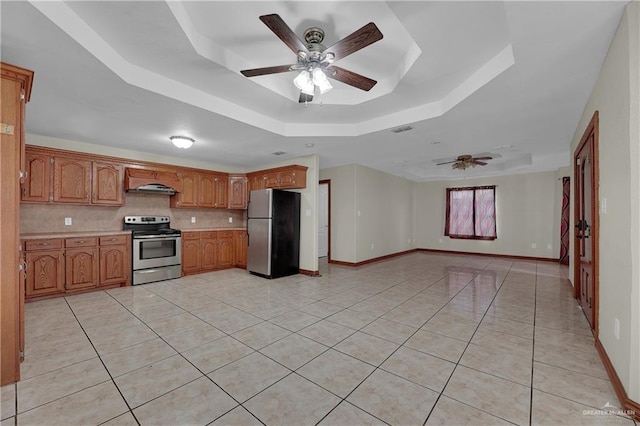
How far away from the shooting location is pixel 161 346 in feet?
7.73

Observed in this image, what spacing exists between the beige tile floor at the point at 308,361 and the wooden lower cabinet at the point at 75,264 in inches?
9.4

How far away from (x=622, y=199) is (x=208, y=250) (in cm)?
576

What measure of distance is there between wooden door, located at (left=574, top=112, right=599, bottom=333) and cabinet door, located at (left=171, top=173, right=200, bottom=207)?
5.94 m

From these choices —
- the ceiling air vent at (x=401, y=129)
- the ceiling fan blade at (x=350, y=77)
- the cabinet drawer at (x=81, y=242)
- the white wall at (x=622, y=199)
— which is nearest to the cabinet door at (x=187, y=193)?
the cabinet drawer at (x=81, y=242)

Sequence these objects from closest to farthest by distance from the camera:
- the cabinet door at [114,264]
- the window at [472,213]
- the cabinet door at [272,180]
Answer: the cabinet door at [114,264] → the cabinet door at [272,180] → the window at [472,213]

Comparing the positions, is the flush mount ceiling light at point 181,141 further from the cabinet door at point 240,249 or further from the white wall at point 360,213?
the white wall at point 360,213

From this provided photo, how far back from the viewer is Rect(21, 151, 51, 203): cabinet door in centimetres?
379

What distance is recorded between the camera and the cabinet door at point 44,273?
3.56 meters

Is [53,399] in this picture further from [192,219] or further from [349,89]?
[192,219]

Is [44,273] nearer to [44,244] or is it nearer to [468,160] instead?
[44,244]

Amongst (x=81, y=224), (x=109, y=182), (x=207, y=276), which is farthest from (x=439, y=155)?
(x=81, y=224)

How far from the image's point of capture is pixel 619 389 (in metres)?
1.68

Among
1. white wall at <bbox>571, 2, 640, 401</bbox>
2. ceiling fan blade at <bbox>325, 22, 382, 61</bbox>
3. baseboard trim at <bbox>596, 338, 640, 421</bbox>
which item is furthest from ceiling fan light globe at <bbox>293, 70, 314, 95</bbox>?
baseboard trim at <bbox>596, 338, 640, 421</bbox>

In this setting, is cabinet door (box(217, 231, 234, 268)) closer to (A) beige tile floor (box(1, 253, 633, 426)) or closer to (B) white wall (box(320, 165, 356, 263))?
(A) beige tile floor (box(1, 253, 633, 426))
